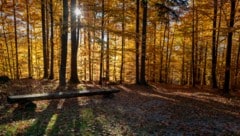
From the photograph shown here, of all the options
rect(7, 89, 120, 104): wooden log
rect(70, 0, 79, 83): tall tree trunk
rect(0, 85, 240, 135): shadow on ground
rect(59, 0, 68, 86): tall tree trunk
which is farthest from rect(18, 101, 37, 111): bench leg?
rect(70, 0, 79, 83): tall tree trunk

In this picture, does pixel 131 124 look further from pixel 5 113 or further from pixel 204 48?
pixel 204 48

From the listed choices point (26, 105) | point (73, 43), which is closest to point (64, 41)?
point (73, 43)

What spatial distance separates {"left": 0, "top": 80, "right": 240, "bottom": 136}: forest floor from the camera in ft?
25.6

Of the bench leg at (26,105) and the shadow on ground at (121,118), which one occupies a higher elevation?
the bench leg at (26,105)

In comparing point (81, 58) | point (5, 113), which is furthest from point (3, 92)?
point (81, 58)

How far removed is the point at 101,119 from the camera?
29.2 ft

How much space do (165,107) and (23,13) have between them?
18.0 metres

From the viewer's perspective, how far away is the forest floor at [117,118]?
7816mm

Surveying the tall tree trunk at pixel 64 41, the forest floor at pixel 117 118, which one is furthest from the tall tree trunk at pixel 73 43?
the forest floor at pixel 117 118

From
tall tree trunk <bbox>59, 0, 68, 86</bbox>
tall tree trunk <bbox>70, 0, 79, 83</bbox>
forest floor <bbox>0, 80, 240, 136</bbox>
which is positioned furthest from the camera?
tall tree trunk <bbox>70, 0, 79, 83</bbox>

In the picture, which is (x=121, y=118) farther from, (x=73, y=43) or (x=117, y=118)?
(x=73, y=43)

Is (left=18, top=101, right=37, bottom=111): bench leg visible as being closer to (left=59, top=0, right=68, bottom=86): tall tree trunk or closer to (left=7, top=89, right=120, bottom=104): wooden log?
(left=7, top=89, right=120, bottom=104): wooden log

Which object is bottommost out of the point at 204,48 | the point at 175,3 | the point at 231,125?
the point at 231,125

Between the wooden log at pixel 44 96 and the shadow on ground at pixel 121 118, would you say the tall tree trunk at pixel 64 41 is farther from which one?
the wooden log at pixel 44 96
